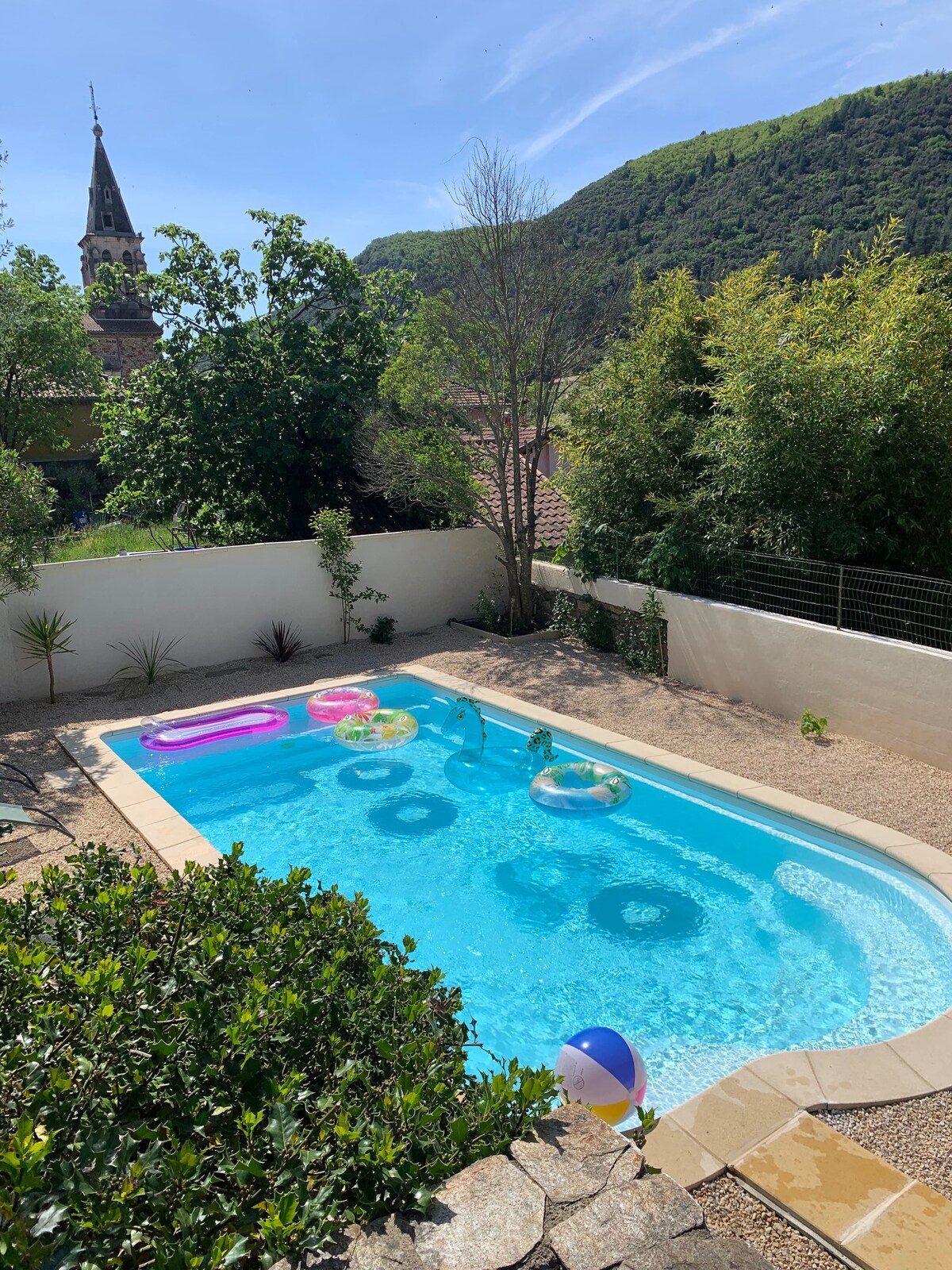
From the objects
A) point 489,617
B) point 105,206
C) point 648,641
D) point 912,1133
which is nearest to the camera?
point 912,1133

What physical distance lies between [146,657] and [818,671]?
26.0 ft

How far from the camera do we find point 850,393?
293 inches

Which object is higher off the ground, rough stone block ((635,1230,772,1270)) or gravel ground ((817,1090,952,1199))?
rough stone block ((635,1230,772,1270))

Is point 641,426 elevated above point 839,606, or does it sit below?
above

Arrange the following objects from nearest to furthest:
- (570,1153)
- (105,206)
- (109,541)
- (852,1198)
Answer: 1. (570,1153)
2. (852,1198)
3. (109,541)
4. (105,206)

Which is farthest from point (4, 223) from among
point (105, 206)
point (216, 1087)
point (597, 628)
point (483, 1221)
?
point (105, 206)

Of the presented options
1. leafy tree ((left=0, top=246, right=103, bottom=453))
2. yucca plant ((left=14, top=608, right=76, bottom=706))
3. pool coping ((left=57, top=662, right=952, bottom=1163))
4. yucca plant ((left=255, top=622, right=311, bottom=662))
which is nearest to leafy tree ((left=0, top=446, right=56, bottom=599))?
yucca plant ((left=14, top=608, right=76, bottom=706))

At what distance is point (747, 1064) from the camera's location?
11.9 ft

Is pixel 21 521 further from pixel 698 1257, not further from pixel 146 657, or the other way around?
pixel 698 1257

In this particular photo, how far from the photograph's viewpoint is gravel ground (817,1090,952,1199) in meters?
2.98

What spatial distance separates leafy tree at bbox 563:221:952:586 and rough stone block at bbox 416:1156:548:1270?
23.1 ft

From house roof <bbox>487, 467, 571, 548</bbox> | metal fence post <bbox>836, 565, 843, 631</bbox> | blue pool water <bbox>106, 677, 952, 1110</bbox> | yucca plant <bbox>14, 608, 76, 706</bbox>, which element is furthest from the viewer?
house roof <bbox>487, 467, 571, 548</bbox>

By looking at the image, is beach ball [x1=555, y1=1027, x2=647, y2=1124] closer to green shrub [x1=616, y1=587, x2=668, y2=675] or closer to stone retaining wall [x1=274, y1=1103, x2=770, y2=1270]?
stone retaining wall [x1=274, y1=1103, x2=770, y2=1270]

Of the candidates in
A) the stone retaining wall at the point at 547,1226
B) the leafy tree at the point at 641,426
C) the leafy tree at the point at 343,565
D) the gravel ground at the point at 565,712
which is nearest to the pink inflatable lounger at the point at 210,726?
the gravel ground at the point at 565,712
